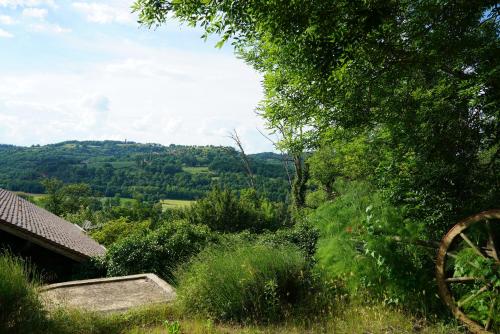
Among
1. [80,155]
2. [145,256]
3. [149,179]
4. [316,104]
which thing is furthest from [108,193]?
[316,104]

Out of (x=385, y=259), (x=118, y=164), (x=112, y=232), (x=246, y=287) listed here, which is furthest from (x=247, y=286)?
(x=118, y=164)

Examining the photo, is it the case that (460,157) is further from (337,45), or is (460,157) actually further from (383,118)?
(337,45)

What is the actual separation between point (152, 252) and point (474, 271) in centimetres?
1063

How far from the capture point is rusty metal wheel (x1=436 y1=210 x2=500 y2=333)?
496 centimetres

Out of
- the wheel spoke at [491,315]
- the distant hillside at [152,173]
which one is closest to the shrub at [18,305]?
the wheel spoke at [491,315]

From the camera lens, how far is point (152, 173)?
10600 centimetres

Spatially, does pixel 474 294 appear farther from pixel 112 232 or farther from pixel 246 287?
pixel 112 232

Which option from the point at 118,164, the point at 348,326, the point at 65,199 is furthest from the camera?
the point at 118,164

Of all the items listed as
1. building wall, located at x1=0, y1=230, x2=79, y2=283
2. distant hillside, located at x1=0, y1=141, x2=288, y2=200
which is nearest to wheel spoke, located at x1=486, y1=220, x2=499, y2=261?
building wall, located at x1=0, y1=230, x2=79, y2=283

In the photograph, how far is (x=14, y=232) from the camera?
11688mm

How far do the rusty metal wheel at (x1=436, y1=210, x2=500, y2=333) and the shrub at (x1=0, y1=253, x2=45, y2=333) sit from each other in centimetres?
532

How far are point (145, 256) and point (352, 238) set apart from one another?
876 centimetres

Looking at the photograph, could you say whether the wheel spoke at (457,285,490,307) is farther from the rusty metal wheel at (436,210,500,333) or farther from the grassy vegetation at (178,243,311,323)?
the grassy vegetation at (178,243,311,323)

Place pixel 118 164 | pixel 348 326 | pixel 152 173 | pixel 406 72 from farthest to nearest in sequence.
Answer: pixel 118 164, pixel 152 173, pixel 406 72, pixel 348 326
